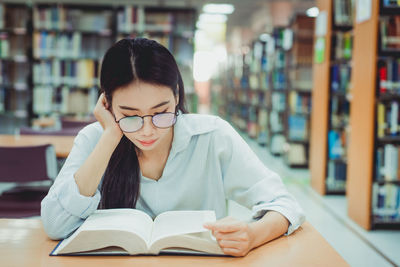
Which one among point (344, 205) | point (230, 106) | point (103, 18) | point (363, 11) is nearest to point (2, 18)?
point (103, 18)

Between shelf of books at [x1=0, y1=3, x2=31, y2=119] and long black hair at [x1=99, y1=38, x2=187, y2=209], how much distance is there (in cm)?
443

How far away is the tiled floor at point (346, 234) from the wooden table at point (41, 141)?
192 centimetres

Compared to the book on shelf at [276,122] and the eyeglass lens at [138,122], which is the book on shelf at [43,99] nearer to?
the book on shelf at [276,122]

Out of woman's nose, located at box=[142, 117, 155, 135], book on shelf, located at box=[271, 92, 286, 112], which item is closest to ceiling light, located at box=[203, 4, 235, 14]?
book on shelf, located at box=[271, 92, 286, 112]

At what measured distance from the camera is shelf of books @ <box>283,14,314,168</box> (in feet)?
18.4

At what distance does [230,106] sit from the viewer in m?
12.1

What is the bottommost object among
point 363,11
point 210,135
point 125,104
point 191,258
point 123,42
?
point 191,258

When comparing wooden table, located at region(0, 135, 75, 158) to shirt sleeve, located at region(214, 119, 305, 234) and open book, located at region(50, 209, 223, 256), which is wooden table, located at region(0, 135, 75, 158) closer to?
shirt sleeve, located at region(214, 119, 305, 234)

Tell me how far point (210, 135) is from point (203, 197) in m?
0.21

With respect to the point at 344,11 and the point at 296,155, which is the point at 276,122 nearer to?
the point at 296,155

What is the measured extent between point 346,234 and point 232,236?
2407 millimetres

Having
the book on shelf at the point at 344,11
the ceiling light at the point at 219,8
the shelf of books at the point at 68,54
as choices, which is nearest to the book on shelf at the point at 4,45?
the shelf of books at the point at 68,54

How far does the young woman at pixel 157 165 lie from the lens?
1.10 metres

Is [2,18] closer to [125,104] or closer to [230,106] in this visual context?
[125,104]
